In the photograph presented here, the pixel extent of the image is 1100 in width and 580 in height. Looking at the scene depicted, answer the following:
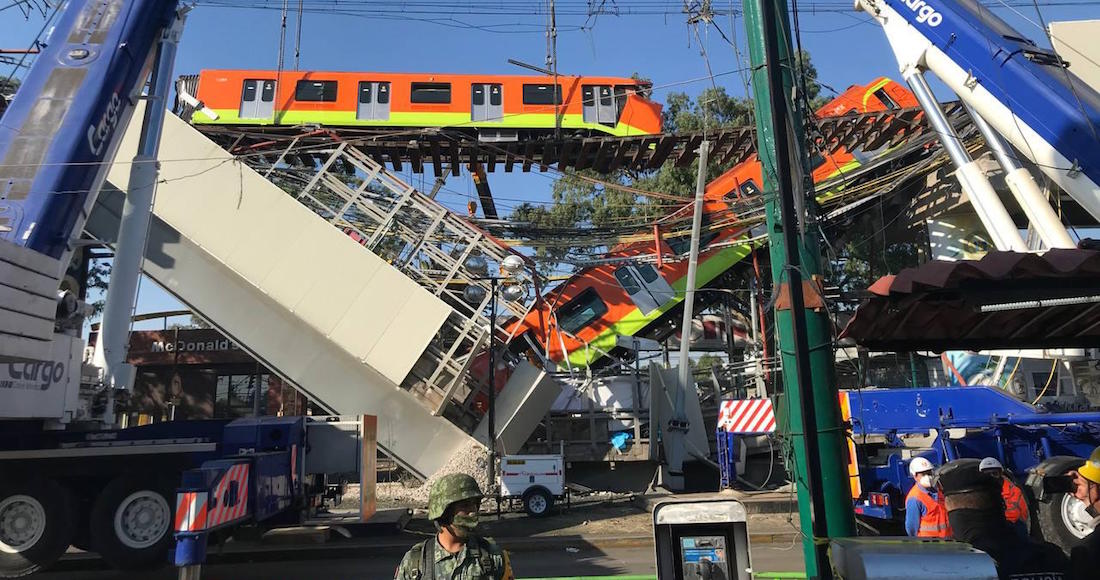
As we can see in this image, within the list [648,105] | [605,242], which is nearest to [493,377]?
[605,242]

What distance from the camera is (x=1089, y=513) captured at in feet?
12.4

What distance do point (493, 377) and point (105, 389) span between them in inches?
258

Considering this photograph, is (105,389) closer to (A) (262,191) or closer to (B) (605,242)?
(A) (262,191)

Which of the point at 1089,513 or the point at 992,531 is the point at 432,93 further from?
the point at 992,531

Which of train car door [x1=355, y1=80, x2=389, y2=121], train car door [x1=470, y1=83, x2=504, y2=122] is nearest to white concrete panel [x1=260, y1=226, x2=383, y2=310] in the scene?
train car door [x1=355, y1=80, x2=389, y2=121]

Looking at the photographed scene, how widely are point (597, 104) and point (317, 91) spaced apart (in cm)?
871

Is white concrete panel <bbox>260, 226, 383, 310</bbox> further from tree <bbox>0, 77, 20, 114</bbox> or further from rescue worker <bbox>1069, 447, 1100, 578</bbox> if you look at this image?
rescue worker <bbox>1069, 447, 1100, 578</bbox>

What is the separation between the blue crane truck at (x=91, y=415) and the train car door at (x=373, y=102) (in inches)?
433

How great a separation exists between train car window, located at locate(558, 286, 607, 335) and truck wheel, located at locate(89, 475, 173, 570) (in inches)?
454

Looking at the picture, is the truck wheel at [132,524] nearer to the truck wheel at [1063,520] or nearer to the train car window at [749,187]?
the truck wheel at [1063,520]

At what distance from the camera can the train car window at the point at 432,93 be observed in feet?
71.8

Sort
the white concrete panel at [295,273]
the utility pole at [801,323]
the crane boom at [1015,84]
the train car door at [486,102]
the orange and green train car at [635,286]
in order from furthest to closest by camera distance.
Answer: the train car door at [486,102]
the orange and green train car at [635,286]
the white concrete panel at [295,273]
the crane boom at [1015,84]
the utility pole at [801,323]

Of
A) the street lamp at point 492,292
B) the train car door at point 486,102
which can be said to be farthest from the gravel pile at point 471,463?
the train car door at point 486,102

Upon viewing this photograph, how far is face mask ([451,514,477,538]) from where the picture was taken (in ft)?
9.86
